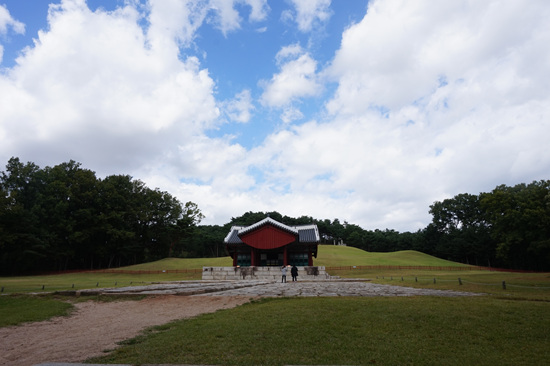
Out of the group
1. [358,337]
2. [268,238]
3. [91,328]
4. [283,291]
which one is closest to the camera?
[358,337]

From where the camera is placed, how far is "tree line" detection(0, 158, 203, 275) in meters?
48.2

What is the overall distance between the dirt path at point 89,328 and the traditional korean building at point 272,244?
70.1 feet

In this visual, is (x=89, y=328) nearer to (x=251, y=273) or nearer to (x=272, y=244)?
(x=251, y=273)

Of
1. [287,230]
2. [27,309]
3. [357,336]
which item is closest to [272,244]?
[287,230]

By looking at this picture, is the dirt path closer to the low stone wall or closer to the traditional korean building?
the low stone wall

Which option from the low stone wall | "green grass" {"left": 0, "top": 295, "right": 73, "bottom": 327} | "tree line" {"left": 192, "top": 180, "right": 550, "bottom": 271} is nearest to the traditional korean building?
the low stone wall

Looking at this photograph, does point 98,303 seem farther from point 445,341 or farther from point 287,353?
point 445,341

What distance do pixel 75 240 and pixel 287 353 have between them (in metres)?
59.1

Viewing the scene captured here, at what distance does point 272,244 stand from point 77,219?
132 feet

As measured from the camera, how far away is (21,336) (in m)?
8.18

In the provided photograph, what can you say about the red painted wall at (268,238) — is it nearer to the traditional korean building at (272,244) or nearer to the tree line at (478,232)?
the traditional korean building at (272,244)

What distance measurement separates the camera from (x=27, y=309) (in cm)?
1223

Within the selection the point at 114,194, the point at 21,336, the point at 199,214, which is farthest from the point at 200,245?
the point at 21,336

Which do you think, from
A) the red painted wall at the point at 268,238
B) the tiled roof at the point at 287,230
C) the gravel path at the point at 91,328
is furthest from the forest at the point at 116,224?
the gravel path at the point at 91,328
